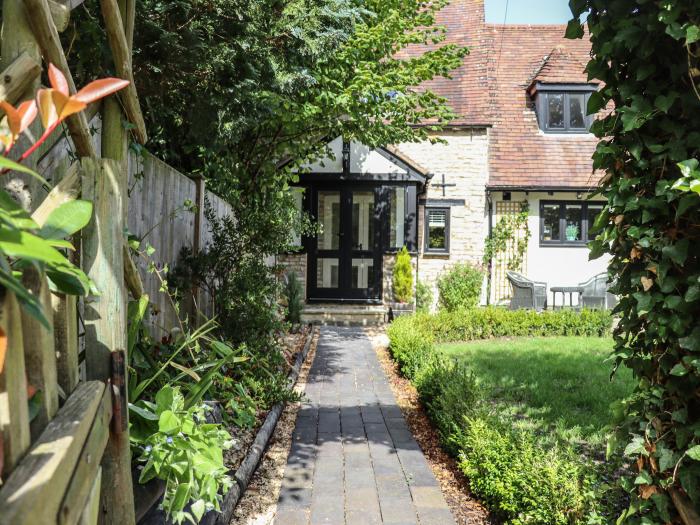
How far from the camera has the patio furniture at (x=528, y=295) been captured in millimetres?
12375

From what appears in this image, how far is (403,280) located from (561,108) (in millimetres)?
6739

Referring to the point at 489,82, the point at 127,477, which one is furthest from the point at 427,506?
the point at 489,82

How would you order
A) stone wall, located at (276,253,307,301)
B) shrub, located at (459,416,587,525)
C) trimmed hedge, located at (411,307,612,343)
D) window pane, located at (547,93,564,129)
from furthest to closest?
1. window pane, located at (547,93,564,129)
2. stone wall, located at (276,253,307,301)
3. trimmed hedge, located at (411,307,612,343)
4. shrub, located at (459,416,587,525)

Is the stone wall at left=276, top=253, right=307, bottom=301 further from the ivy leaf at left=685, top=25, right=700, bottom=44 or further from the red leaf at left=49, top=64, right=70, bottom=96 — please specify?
the red leaf at left=49, top=64, right=70, bottom=96

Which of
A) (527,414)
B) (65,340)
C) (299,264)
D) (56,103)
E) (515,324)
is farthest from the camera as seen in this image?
(299,264)

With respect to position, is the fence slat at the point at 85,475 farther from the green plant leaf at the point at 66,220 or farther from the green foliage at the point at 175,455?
the green foliage at the point at 175,455

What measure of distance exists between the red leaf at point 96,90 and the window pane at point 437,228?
13824 millimetres

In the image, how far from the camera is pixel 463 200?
14.6 metres

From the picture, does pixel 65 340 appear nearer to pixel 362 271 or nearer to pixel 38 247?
pixel 38 247

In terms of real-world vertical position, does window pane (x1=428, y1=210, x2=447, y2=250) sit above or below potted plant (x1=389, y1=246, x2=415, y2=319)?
above

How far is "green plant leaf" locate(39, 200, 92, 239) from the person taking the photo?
3.33 feet

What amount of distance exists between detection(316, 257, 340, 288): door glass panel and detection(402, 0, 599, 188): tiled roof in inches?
183

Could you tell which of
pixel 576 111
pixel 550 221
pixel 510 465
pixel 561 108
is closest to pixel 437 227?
pixel 550 221

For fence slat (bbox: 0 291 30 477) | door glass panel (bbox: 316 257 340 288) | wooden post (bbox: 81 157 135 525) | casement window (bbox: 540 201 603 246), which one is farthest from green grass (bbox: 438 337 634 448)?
casement window (bbox: 540 201 603 246)
